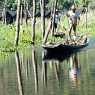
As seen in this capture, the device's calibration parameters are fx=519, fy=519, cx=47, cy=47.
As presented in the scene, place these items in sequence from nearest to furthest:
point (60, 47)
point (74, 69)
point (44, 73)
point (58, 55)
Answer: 1. point (44, 73)
2. point (74, 69)
3. point (58, 55)
4. point (60, 47)

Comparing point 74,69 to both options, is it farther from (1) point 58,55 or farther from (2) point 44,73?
(1) point 58,55

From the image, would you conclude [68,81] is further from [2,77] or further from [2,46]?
[2,46]

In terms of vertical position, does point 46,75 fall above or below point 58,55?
below

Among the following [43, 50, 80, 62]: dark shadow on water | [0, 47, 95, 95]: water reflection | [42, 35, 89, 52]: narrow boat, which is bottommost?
[0, 47, 95, 95]: water reflection

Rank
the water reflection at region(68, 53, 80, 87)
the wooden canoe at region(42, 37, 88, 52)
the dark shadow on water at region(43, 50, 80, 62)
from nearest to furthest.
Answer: the water reflection at region(68, 53, 80, 87) < the dark shadow on water at region(43, 50, 80, 62) < the wooden canoe at region(42, 37, 88, 52)

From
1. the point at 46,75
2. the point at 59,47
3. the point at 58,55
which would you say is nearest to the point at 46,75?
the point at 46,75

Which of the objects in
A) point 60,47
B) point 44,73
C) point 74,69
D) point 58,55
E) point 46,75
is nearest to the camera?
point 46,75

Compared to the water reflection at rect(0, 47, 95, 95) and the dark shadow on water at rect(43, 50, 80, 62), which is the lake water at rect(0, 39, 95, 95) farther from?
the dark shadow on water at rect(43, 50, 80, 62)

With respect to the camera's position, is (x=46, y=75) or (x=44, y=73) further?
(x=44, y=73)

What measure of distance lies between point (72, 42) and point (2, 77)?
1240 centimetres

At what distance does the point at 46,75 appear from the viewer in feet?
61.9

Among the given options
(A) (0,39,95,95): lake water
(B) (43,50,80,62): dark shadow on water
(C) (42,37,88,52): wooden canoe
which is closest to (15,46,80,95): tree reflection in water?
(A) (0,39,95,95): lake water

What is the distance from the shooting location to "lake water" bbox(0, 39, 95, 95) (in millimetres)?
15242

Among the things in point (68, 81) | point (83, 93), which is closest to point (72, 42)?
point (68, 81)
